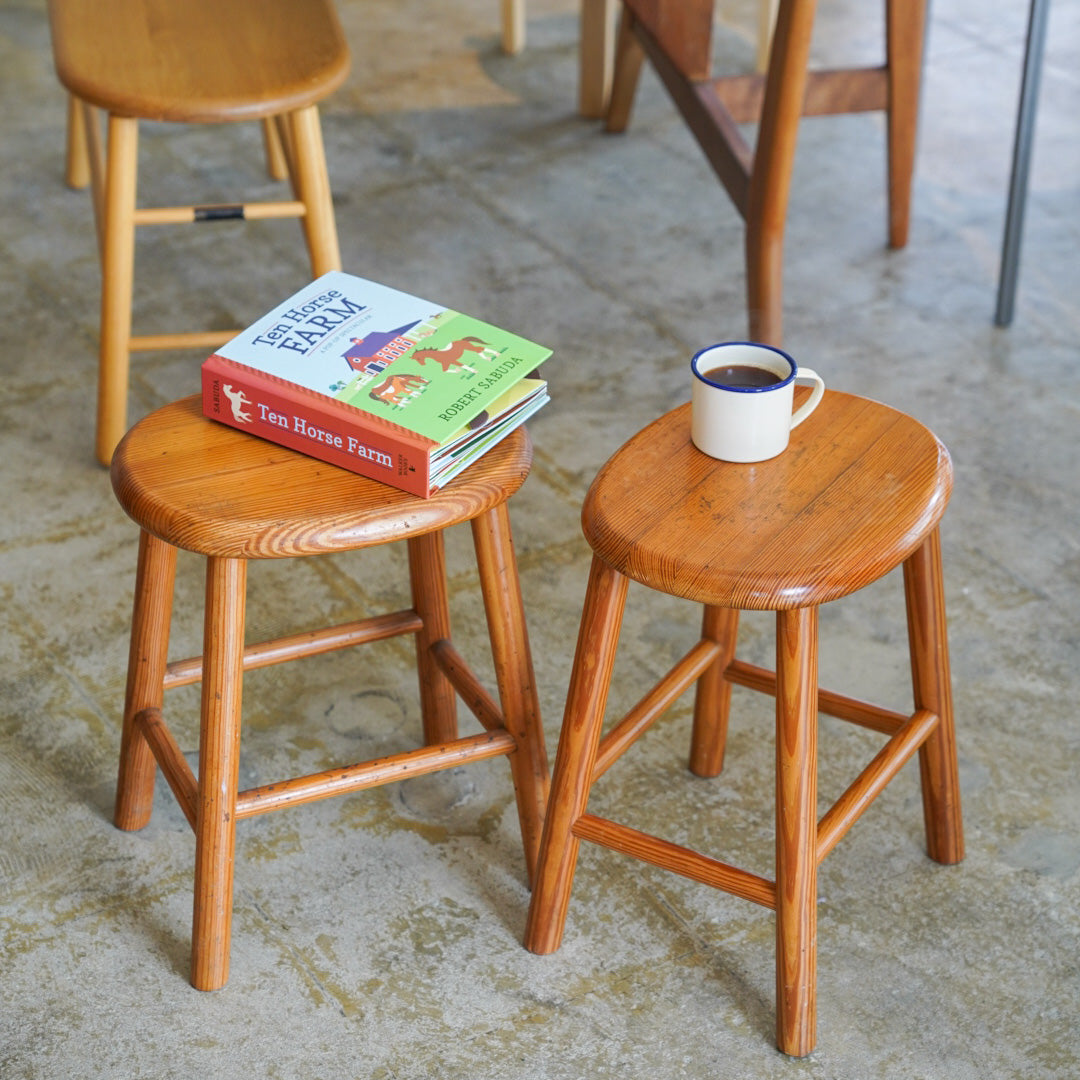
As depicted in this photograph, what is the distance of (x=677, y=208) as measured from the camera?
10.8 feet

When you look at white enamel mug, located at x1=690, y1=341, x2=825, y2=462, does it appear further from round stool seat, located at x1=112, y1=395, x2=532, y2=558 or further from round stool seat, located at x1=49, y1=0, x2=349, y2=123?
round stool seat, located at x1=49, y1=0, x2=349, y2=123

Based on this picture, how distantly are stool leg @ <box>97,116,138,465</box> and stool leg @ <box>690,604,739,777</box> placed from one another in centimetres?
103

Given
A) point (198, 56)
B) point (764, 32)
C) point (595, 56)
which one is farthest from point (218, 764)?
point (764, 32)

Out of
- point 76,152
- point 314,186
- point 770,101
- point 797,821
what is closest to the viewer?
point 797,821

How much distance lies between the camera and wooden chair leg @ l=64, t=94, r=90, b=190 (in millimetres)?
3217

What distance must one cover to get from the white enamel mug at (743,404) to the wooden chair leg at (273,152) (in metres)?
2.02

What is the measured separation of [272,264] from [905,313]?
1285 millimetres

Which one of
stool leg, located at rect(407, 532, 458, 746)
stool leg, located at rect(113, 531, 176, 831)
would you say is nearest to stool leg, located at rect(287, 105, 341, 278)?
stool leg, located at rect(407, 532, 458, 746)

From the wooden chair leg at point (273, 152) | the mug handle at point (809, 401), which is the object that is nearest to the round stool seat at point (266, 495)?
the mug handle at point (809, 401)

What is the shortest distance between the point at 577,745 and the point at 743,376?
0.40 m

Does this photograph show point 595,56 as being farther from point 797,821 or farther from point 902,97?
point 797,821

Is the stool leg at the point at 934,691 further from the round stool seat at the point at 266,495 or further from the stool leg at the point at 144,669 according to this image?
the stool leg at the point at 144,669

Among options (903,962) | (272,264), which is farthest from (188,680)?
(272,264)

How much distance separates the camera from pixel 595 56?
3.58m
